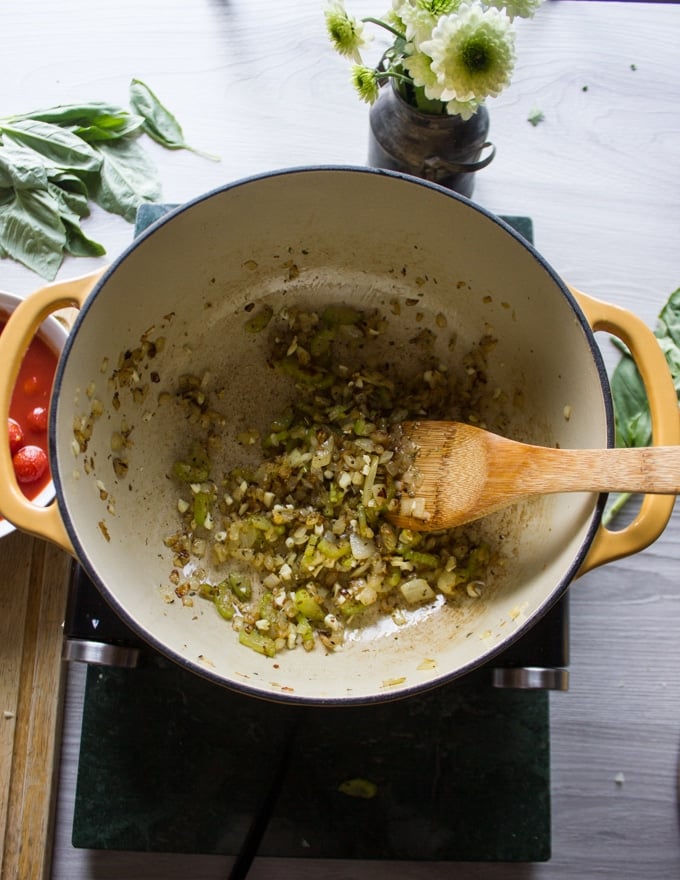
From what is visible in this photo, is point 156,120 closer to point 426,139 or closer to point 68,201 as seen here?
point 68,201

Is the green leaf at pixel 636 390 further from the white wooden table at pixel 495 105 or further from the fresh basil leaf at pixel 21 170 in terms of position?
the fresh basil leaf at pixel 21 170

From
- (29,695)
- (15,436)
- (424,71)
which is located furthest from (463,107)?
(29,695)

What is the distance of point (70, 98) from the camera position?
1.41 m

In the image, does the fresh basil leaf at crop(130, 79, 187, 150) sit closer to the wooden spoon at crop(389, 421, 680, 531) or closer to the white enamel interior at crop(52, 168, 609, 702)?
the white enamel interior at crop(52, 168, 609, 702)

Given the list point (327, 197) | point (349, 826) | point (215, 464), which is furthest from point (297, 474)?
point (349, 826)

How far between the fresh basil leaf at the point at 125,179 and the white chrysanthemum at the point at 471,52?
1.99 feet

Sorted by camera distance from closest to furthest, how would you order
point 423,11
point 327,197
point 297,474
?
point 423,11, point 327,197, point 297,474

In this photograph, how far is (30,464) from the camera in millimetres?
1215

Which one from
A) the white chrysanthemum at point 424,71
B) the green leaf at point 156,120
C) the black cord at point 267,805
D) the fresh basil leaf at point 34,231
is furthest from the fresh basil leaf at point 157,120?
the black cord at point 267,805

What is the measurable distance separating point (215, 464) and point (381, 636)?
0.36 meters

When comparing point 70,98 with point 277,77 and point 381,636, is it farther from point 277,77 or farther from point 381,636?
point 381,636

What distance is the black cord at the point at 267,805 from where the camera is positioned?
115cm

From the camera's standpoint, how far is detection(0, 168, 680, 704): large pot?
3.05 ft

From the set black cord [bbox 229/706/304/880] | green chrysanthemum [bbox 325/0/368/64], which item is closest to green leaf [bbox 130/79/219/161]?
green chrysanthemum [bbox 325/0/368/64]
